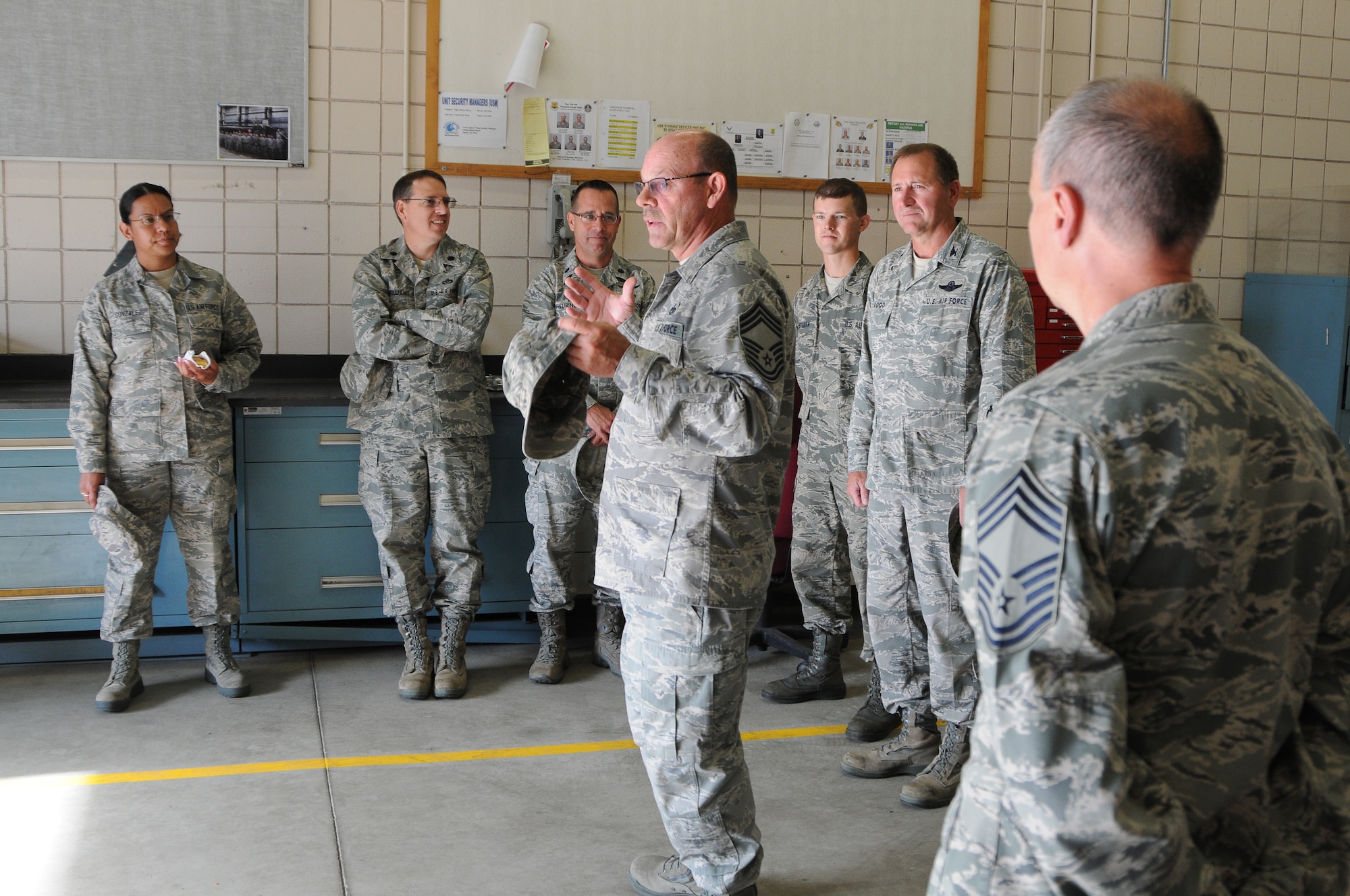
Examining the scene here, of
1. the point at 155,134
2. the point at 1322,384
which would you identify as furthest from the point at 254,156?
the point at 1322,384

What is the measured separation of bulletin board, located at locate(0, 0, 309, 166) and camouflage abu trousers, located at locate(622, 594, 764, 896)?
3.21 m

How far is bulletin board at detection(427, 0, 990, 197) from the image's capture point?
4777 mm

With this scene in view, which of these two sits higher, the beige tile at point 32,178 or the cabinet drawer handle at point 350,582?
the beige tile at point 32,178

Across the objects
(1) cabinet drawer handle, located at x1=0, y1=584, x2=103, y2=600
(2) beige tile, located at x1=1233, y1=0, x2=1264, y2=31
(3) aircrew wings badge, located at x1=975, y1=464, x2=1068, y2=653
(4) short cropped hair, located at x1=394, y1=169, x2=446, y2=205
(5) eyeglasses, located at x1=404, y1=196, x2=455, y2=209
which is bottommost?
(1) cabinet drawer handle, located at x1=0, y1=584, x2=103, y2=600

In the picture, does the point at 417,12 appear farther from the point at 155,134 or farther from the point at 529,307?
the point at 529,307

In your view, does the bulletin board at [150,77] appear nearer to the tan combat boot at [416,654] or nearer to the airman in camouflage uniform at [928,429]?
the tan combat boot at [416,654]

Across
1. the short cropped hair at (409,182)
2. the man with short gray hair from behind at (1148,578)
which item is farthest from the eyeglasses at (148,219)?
the man with short gray hair from behind at (1148,578)

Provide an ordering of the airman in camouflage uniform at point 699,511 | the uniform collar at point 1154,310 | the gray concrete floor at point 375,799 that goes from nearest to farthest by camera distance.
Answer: the uniform collar at point 1154,310, the airman in camouflage uniform at point 699,511, the gray concrete floor at point 375,799

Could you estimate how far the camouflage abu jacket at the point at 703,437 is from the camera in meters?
2.10

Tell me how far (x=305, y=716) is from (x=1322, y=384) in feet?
16.2

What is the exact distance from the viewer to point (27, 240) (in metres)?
4.46

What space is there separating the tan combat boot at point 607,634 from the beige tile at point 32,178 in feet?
8.97

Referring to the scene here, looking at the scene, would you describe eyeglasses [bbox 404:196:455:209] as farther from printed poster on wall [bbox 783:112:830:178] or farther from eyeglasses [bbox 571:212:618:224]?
printed poster on wall [bbox 783:112:830:178]

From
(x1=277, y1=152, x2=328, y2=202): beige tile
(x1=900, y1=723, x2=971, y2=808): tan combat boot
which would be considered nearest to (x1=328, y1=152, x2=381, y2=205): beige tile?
(x1=277, y1=152, x2=328, y2=202): beige tile
